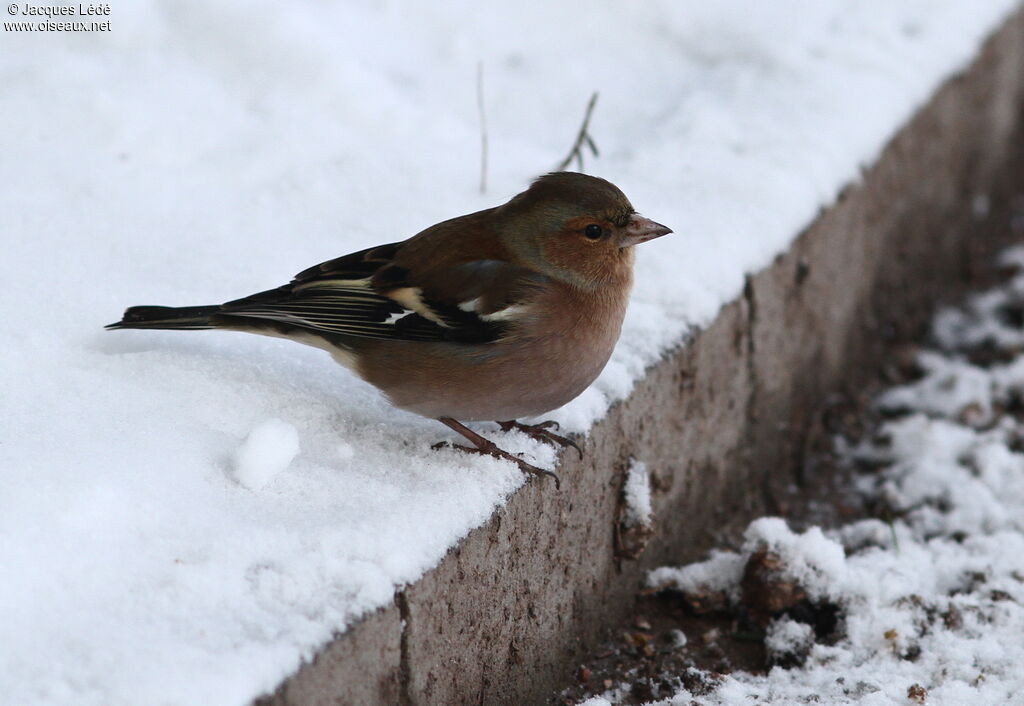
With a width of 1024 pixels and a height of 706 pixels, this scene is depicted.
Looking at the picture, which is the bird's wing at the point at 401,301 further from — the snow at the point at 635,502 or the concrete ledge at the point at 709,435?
the snow at the point at 635,502

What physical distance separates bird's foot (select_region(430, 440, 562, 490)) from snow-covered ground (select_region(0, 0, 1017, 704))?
3cm

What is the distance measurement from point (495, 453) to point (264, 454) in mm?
600

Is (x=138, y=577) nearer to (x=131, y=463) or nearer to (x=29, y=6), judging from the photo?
(x=131, y=463)

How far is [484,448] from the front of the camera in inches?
118

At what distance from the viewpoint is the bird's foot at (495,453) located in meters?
2.94

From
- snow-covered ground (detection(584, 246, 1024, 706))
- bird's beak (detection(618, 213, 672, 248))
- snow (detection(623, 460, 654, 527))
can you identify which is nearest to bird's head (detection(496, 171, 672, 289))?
bird's beak (detection(618, 213, 672, 248))

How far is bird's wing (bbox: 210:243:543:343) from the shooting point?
2.95 m

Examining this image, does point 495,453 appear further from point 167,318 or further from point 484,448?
point 167,318

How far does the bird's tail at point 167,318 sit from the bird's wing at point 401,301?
68 mm

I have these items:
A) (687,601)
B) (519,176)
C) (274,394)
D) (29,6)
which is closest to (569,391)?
(274,394)

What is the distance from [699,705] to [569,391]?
33.5 inches

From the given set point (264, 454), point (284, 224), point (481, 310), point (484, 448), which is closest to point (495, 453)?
point (484, 448)

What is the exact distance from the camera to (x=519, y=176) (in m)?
→ 4.46

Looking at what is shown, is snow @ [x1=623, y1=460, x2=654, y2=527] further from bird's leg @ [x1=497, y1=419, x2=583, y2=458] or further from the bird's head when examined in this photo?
the bird's head
